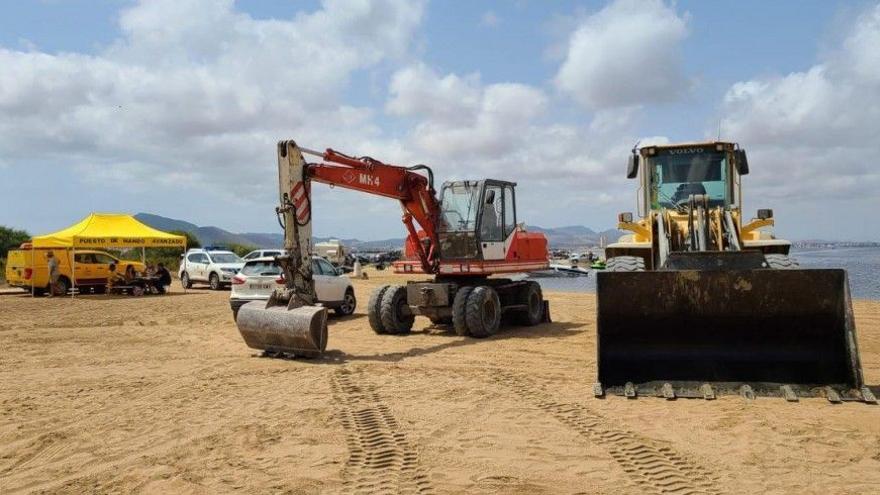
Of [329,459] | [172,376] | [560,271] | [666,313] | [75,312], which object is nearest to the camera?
[329,459]

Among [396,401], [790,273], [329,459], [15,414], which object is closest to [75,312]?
[15,414]

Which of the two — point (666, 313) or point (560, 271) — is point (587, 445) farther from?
point (560, 271)

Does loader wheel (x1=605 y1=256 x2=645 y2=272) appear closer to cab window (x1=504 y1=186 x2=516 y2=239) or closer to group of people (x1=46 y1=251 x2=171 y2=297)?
cab window (x1=504 y1=186 x2=516 y2=239)

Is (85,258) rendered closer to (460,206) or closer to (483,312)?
(460,206)

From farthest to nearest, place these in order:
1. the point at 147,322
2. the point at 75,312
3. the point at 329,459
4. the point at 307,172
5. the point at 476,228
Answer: the point at 75,312, the point at 147,322, the point at 476,228, the point at 307,172, the point at 329,459

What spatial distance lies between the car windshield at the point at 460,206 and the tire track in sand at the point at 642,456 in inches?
249

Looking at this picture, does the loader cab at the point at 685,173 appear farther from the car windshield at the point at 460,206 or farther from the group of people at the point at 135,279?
the group of people at the point at 135,279

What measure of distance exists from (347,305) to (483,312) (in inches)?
218

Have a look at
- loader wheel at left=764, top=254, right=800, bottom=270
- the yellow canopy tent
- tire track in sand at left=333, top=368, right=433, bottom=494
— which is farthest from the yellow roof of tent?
loader wheel at left=764, top=254, right=800, bottom=270

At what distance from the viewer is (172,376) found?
909 centimetres

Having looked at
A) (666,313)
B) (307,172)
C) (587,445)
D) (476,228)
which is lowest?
(587,445)

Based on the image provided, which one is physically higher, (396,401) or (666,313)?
(666,313)

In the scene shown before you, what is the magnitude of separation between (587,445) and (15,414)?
5.40m

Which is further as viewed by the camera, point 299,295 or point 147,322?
point 147,322
